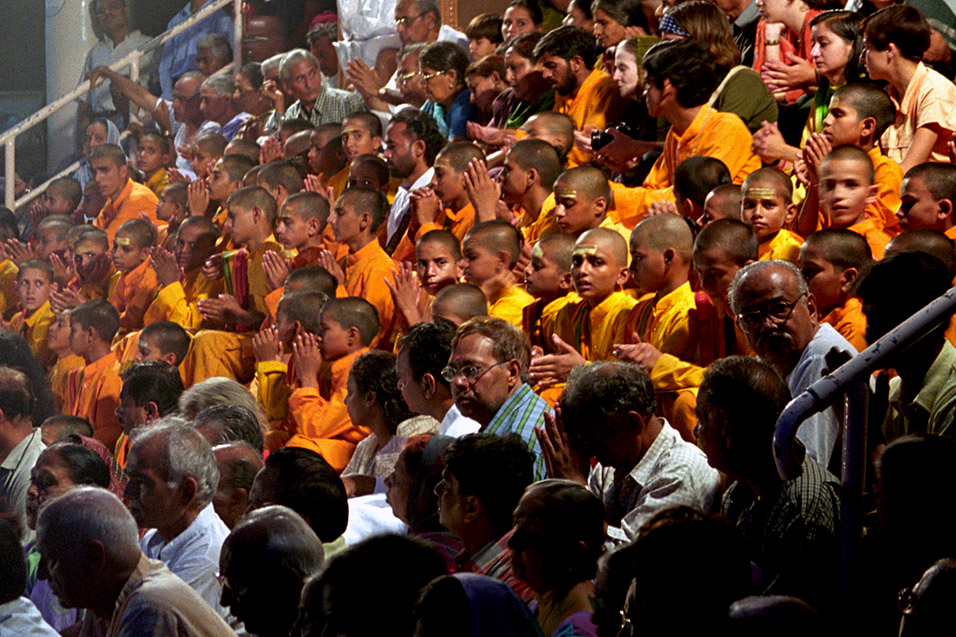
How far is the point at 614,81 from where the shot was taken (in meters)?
6.68

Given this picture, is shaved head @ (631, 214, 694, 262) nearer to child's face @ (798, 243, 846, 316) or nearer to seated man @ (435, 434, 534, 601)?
child's face @ (798, 243, 846, 316)

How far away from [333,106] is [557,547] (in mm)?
6812

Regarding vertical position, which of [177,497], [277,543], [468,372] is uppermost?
[277,543]

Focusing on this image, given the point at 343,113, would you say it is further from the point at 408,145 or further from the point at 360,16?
the point at 408,145

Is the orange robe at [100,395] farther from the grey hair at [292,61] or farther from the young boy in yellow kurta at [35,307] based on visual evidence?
the grey hair at [292,61]

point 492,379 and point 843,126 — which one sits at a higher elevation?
point 843,126

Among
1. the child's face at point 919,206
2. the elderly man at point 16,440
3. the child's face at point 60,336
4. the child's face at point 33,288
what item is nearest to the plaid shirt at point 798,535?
the child's face at point 919,206

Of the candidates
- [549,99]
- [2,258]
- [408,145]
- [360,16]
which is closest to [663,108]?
[549,99]

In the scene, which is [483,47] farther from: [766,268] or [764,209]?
[766,268]

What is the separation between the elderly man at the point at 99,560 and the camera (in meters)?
2.72

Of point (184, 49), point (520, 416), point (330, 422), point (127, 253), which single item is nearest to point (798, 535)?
point (520, 416)

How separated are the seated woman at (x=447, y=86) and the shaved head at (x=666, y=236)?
3297 millimetres

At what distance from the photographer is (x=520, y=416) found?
153 inches

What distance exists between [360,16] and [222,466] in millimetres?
6540
